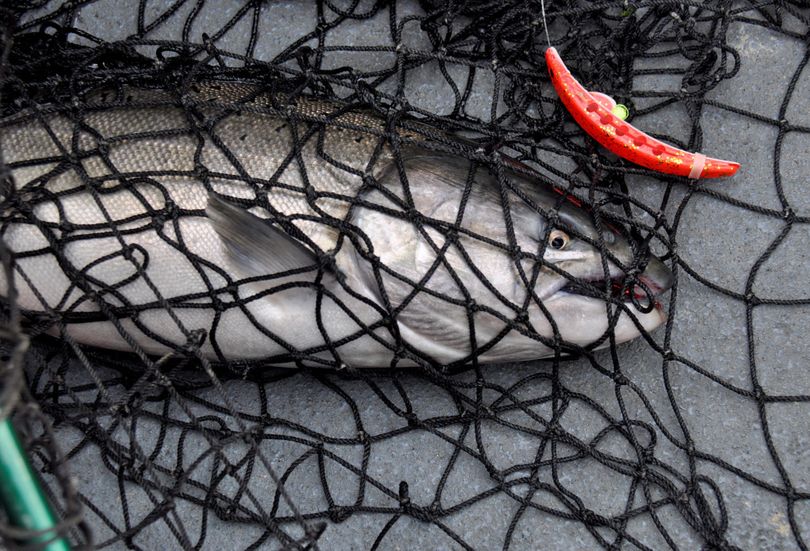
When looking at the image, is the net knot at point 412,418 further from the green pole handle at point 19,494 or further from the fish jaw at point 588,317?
the green pole handle at point 19,494

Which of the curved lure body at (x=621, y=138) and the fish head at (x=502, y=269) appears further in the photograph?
the curved lure body at (x=621, y=138)

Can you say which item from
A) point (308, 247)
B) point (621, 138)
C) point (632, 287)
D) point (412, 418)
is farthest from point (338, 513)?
point (621, 138)

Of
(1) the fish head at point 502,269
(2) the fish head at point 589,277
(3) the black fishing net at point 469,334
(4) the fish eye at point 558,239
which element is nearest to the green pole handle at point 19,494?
(3) the black fishing net at point 469,334

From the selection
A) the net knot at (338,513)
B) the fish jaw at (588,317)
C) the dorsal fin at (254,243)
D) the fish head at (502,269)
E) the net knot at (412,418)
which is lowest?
the net knot at (338,513)

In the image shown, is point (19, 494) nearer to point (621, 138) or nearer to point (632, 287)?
A: point (632, 287)

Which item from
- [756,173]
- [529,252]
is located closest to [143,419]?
[529,252]

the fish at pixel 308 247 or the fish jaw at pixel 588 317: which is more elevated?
the fish at pixel 308 247

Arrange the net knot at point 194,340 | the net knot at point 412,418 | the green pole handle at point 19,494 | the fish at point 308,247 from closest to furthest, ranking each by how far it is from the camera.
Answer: the green pole handle at point 19,494
the net knot at point 194,340
the fish at point 308,247
the net knot at point 412,418

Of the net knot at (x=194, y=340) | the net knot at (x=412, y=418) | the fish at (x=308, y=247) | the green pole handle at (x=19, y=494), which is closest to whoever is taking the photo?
the green pole handle at (x=19, y=494)
